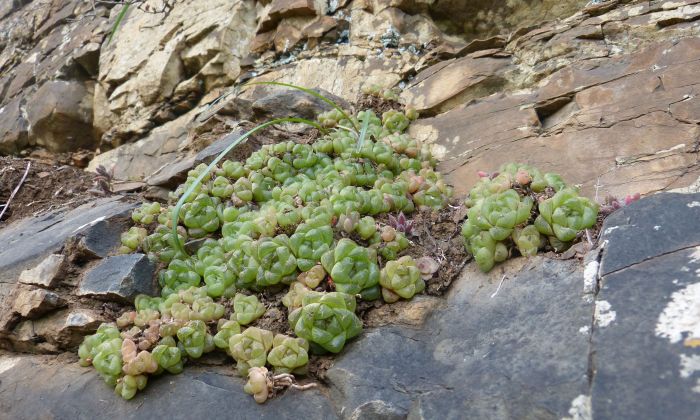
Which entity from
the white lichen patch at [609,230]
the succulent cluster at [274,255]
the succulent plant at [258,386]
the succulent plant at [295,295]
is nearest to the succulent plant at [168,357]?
the succulent cluster at [274,255]

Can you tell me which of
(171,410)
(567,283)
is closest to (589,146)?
(567,283)

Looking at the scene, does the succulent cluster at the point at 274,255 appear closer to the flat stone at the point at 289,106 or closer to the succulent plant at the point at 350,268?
the succulent plant at the point at 350,268

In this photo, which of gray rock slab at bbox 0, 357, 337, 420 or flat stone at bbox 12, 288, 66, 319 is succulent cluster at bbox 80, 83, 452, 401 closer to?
gray rock slab at bbox 0, 357, 337, 420

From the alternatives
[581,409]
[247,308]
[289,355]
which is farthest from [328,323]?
[581,409]

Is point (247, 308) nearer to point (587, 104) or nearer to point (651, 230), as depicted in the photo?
point (651, 230)

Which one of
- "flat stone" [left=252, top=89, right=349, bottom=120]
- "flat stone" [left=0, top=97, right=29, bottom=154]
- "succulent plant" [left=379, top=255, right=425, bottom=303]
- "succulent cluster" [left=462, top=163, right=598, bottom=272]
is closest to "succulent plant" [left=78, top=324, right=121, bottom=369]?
"succulent plant" [left=379, top=255, right=425, bottom=303]

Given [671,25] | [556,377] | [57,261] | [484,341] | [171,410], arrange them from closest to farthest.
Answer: [556,377], [484,341], [171,410], [57,261], [671,25]

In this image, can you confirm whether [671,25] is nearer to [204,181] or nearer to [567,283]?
[567,283]
